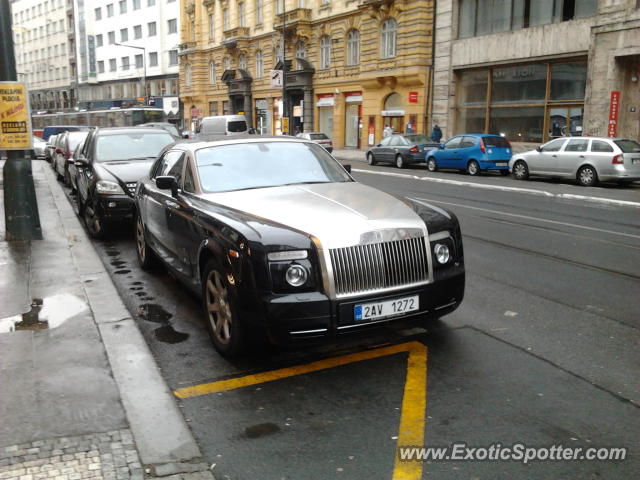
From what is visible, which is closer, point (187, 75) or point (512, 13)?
point (512, 13)

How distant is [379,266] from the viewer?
4344 mm

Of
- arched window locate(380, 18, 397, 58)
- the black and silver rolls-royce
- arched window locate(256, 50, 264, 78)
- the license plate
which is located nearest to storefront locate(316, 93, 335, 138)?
arched window locate(380, 18, 397, 58)

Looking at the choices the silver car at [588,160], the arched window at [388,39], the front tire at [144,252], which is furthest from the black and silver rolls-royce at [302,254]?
the arched window at [388,39]

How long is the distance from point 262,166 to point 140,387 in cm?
250

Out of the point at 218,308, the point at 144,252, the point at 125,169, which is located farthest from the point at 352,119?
the point at 218,308

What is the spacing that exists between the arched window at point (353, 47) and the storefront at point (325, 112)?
3156mm

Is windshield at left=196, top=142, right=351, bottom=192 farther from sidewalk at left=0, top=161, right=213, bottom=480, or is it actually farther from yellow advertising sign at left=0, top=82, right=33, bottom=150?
yellow advertising sign at left=0, top=82, right=33, bottom=150

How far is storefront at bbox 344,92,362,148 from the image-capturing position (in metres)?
39.9

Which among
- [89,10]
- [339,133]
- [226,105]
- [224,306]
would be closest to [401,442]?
[224,306]

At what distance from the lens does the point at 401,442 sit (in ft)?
11.3

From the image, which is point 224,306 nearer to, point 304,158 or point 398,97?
point 304,158

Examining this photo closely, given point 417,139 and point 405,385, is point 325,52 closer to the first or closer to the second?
point 417,139

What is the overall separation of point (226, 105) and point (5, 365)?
179ft

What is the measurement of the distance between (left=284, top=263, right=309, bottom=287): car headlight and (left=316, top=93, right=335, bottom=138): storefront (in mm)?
38889
